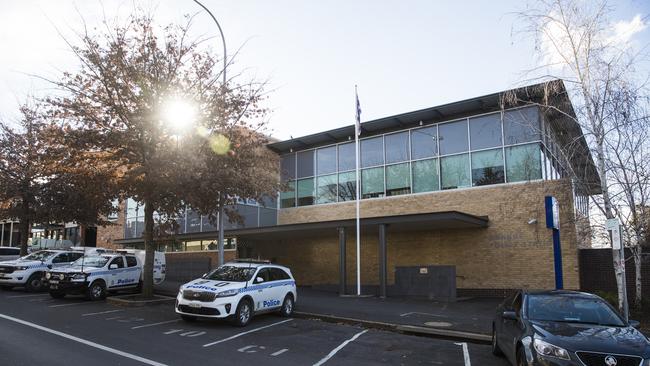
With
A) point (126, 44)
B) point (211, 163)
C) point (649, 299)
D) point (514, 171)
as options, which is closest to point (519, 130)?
point (514, 171)

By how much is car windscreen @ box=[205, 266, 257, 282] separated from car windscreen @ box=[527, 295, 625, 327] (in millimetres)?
7761

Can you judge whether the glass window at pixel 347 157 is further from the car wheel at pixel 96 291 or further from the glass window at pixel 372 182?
the car wheel at pixel 96 291

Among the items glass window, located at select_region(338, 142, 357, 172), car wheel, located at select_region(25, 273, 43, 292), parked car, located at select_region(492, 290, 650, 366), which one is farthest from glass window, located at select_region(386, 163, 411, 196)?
car wheel, located at select_region(25, 273, 43, 292)

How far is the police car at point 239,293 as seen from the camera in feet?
41.0

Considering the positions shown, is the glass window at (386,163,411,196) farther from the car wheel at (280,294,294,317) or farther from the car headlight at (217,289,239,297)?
the car headlight at (217,289,239,297)

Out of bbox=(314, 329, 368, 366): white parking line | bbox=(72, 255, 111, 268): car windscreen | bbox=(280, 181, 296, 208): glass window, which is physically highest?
bbox=(280, 181, 296, 208): glass window

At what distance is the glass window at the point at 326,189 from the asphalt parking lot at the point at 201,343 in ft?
42.8

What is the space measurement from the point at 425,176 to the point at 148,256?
12925 millimetres

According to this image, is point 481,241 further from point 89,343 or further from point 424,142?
point 89,343

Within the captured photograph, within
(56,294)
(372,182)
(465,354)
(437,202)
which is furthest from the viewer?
(372,182)

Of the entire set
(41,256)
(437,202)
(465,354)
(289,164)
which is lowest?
(465,354)

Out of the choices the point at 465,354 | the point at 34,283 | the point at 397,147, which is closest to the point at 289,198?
the point at 397,147

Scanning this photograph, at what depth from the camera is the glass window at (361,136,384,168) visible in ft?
85.1

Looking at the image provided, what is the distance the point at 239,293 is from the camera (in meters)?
12.9
